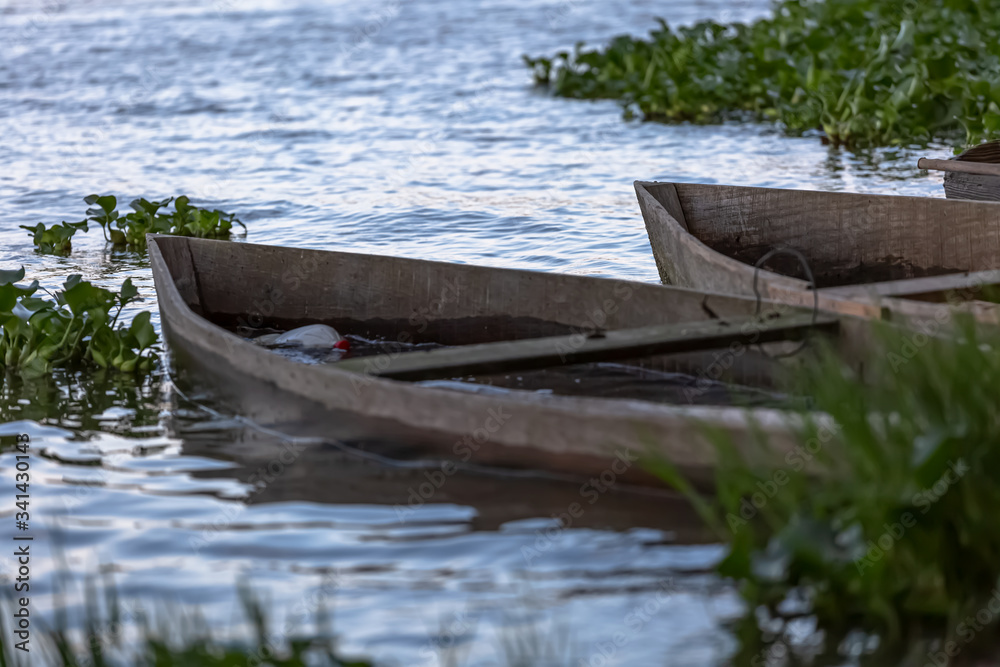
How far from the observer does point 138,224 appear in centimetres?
759

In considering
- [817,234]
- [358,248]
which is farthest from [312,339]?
[358,248]

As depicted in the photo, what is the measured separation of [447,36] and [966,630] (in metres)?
19.8

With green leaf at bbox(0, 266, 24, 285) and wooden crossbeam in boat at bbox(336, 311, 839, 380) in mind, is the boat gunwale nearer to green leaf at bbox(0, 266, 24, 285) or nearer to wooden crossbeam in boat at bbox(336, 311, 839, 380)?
wooden crossbeam in boat at bbox(336, 311, 839, 380)

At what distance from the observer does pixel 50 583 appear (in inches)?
128

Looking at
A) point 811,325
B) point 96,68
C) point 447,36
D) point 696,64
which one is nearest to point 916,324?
point 811,325

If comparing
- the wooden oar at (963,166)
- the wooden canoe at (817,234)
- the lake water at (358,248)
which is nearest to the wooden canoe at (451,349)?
the lake water at (358,248)

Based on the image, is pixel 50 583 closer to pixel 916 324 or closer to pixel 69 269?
pixel 916 324

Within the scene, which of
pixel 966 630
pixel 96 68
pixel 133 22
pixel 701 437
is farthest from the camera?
pixel 133 22

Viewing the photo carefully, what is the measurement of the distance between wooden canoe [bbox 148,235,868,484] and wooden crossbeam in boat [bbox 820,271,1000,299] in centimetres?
24

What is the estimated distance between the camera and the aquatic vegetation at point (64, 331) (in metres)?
4.96

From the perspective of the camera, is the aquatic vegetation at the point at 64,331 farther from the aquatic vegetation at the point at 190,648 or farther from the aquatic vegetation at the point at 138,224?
the aquatic vegetation at the point at 190,648

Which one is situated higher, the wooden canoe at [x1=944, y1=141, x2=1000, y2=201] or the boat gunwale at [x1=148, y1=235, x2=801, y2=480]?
the wooden canoe at [x1=944, y1=141, x2=1000, y2=201]

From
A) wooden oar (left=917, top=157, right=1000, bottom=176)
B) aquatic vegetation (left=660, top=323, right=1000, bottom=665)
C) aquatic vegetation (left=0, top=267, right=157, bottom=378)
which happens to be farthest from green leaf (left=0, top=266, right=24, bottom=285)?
wooden oar (left=917, top=157, right=1000, bottom=176)

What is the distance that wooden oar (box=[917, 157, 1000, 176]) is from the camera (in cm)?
595
